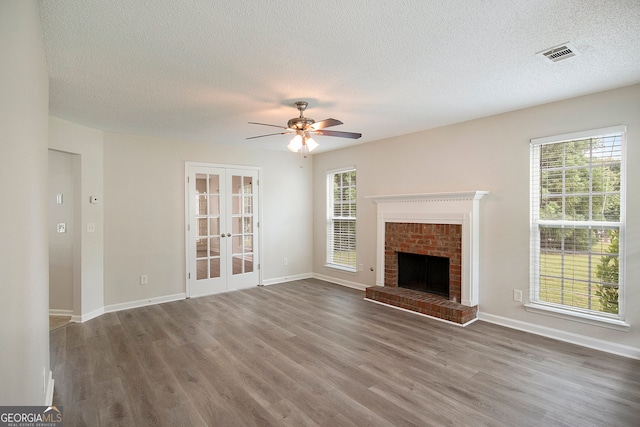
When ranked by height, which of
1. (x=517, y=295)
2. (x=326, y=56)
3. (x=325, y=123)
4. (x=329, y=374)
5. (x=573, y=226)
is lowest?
(x=329, y=374)

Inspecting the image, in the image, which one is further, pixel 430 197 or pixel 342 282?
pixel 342 282

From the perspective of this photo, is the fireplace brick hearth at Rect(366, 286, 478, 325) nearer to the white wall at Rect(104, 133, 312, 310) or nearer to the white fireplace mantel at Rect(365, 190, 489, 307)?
the white fireplace mantel at Rect(365, 190, 489, 307)

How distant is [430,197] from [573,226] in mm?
1648

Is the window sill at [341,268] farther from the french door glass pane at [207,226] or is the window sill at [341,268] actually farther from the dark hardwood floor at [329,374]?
the french door glass pane at [207,226]

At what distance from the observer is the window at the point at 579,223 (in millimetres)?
3256

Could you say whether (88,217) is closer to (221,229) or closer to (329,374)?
(221,229)

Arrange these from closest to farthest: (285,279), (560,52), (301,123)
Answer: (560,52) < (301,123) < (285,279)

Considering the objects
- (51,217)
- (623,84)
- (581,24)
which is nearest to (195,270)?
(51,217)

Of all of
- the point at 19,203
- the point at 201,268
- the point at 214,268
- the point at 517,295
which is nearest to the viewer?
the point at 19,203

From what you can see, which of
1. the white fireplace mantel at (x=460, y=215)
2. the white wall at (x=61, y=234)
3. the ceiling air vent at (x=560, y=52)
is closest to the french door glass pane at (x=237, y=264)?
the white wall at (x=61, y=234)

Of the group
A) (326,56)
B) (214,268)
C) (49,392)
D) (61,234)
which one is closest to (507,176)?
(326,56)

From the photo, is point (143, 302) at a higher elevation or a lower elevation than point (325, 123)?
lower

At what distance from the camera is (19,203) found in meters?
1.41

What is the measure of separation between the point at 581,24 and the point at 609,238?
90.2 inches
